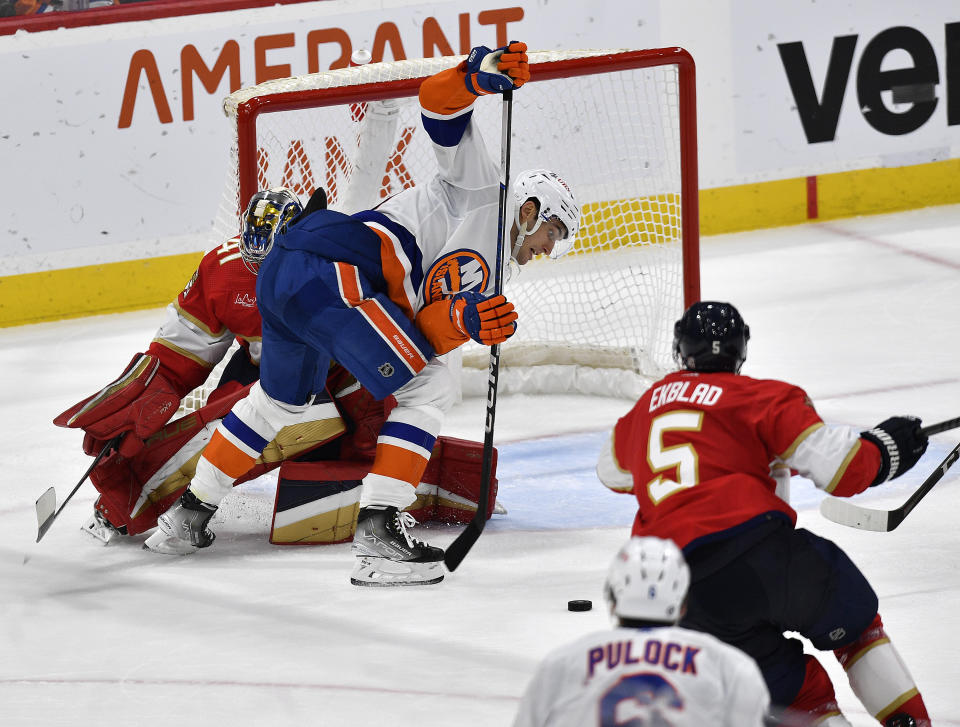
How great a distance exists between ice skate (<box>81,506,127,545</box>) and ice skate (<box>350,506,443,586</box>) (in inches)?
27.1

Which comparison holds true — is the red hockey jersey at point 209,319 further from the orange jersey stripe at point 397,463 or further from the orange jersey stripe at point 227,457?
the orange jersey stripe at point 397,463

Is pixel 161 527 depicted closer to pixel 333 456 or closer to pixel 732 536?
pixel 333 456

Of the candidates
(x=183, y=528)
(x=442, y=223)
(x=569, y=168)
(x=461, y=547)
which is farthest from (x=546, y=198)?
(x=569, y=168)

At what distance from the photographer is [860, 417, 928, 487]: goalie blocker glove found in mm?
2572

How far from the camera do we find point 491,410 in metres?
3.67

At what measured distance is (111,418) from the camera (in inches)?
154

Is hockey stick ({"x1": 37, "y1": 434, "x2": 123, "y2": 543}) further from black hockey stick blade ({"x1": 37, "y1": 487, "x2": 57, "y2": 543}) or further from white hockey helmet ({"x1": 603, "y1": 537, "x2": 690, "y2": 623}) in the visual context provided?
white hockey helmet ({"x1": 603, "y1": 537, "x2": 690, "y2": 623})

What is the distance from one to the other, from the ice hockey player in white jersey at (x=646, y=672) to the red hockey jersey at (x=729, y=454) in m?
0.60

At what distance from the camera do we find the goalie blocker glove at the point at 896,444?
2.57m

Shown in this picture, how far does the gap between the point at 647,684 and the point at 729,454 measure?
2.48 ft

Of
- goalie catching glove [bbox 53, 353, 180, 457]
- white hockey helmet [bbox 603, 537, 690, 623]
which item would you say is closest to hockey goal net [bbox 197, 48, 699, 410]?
goalie catching glove [bbox 53, 353, 180, 457]

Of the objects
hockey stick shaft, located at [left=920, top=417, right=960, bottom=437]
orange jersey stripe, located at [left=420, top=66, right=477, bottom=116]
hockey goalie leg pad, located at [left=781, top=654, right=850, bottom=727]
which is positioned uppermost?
orange jersey stripe, located at [left=420, top=66, right=477, bottom=116]

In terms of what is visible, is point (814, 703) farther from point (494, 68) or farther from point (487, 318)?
point (494, 68)

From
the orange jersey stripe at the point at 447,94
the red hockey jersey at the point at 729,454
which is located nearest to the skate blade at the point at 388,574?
the orange jersey stripe at the point at 447,94
